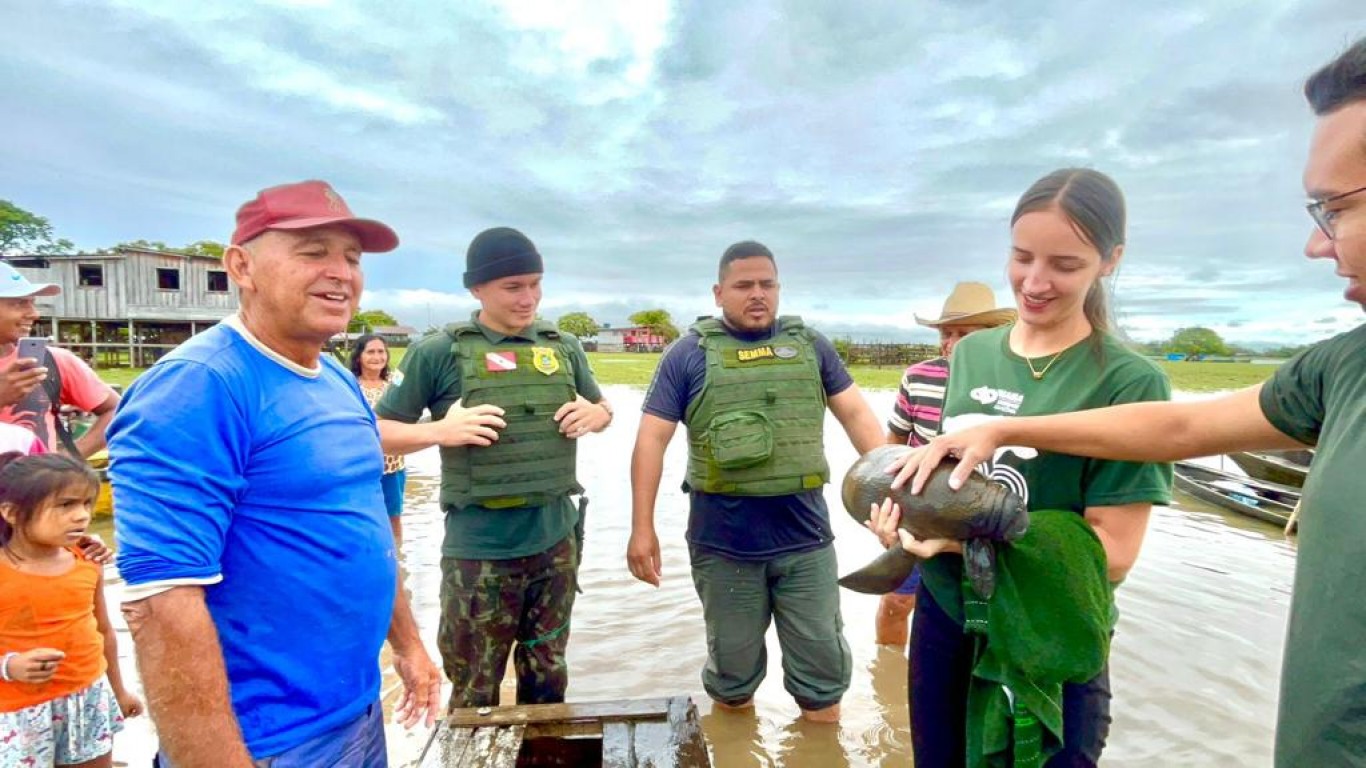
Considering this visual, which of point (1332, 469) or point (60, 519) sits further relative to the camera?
point (60, 519)

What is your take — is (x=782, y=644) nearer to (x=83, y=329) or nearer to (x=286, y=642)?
(x=286, y=642)

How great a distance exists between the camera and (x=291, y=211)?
1942 millimetres

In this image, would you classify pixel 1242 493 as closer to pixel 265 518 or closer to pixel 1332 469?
pixel 1332 469

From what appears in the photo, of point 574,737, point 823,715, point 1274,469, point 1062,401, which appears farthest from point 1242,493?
point 574,737

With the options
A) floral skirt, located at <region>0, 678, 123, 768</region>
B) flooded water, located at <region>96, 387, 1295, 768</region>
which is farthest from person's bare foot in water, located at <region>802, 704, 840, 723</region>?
floral skirt, located at <region>0, 678, 123, 768</region>

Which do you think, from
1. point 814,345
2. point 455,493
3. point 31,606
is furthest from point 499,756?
point 814,345

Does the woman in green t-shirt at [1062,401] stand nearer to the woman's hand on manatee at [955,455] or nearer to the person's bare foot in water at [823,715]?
the woman's hand on manatee at [955,455]

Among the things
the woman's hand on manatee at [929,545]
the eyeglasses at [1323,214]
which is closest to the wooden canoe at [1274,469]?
the woman's hand on manatee at [929,545]

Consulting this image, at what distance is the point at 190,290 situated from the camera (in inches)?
1111

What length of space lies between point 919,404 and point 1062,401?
2.30m

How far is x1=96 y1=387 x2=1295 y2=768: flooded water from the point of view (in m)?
4.07

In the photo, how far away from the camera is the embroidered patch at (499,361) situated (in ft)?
11.7

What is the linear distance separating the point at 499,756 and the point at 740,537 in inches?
64.2

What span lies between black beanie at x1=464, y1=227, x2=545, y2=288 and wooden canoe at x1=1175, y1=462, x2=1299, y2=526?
11.4 meters
